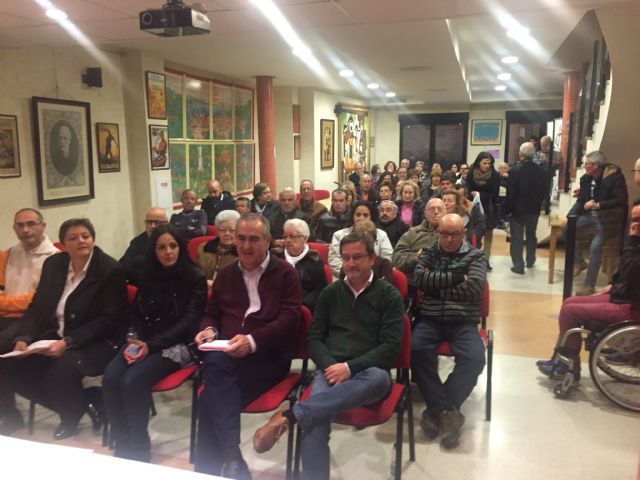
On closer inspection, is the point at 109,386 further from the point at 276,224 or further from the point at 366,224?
the point at 276,224

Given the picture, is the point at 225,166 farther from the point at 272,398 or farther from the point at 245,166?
the point at 272,398

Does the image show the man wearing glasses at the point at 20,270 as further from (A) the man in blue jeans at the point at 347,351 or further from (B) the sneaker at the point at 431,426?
(B) the sneaker at the point at 431,426

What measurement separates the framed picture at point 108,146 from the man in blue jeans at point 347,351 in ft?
13.0

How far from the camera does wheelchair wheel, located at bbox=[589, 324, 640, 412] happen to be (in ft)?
9.86

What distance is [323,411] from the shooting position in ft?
7.12

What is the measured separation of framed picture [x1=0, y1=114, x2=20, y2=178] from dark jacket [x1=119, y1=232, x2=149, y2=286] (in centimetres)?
134

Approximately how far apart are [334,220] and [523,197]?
294 cm

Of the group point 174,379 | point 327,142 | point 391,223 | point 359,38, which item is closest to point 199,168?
point 359,38

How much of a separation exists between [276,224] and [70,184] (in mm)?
2115

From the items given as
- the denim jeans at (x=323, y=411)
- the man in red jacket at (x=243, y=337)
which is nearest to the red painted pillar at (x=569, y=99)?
the man in red jacket at (x=243, y=337)

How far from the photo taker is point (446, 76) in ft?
27.9

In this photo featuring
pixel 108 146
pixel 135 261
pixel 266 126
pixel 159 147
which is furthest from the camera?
pixel 266 126

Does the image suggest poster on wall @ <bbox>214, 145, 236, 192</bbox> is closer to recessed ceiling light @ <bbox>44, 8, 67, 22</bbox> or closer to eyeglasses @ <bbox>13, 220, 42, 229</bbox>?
recessed ceiling light @ <bbox>44, 8, 67, 22</bbox>

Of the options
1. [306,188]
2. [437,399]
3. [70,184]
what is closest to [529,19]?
[306,188]
